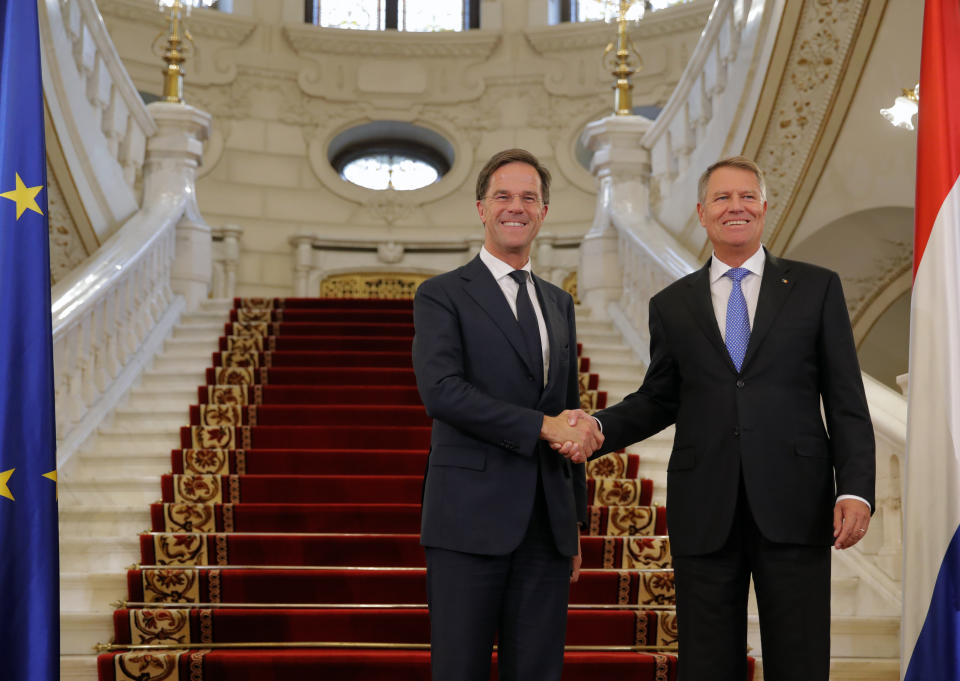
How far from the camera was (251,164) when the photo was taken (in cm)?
1243

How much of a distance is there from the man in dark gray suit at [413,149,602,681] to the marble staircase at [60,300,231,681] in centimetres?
186

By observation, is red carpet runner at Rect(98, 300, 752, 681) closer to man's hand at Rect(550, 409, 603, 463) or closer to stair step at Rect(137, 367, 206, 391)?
stair step at Rect(137, 367, 206, 391)

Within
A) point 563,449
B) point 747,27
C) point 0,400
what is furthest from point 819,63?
point 0,400

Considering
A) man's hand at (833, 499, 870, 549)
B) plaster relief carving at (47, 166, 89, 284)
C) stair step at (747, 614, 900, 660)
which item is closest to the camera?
man's hand at (833, 499, 870, 549)

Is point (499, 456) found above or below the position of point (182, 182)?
below

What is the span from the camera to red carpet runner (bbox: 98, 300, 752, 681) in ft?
12.1

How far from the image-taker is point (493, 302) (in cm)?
255

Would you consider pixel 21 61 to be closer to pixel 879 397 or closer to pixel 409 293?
pixel 879 397

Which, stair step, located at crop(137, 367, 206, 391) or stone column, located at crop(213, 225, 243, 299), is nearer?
stair step, located at crop(137, 367, 206, 391)

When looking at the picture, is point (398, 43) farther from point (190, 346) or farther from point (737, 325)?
point (737, 325)

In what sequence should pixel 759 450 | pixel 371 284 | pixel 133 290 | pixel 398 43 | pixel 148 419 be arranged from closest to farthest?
1. pixel 759 450
2. pixel 148 419
3. pixel 133 290
4. pixel 371 284
5. pixel 398 43

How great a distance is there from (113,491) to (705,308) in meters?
3.32

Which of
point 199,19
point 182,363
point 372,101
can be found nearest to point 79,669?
point 182,363

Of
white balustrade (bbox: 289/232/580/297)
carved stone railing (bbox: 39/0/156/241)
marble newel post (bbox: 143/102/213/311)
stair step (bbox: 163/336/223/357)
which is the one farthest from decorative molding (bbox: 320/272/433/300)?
stair step (bbox: 163/336/223/357)
